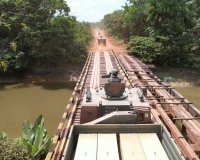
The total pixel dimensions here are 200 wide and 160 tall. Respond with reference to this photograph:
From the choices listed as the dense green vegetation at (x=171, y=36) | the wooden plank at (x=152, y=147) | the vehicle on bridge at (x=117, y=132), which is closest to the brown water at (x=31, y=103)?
the dense green vegetation at (x=171, y=36)

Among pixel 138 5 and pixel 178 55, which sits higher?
pixel 138 5

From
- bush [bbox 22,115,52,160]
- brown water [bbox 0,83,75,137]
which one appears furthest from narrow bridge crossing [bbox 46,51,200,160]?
brown water [bbox 0,83,75,137]

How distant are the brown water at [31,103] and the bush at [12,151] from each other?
461 cm

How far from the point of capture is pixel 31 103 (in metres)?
21.0

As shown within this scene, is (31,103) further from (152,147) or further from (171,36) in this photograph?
(152,147)

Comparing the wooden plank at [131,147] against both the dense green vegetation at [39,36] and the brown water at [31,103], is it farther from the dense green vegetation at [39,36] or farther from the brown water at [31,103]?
the dense green vegetation at [39,36]

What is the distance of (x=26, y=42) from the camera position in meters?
25.8

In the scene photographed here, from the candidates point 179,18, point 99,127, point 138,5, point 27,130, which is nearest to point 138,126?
point 99,127

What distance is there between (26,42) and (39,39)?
131cm

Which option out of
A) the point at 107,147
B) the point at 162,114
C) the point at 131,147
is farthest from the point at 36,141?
the point at 131,147

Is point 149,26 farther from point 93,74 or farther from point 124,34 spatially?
point 93,74

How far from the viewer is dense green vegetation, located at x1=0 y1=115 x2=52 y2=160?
10244mm

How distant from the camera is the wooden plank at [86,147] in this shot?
5.44 m

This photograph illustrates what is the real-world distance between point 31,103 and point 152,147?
16064 millimetres
